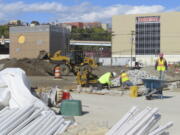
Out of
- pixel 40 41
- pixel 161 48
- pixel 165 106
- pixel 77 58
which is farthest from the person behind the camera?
pixel 161 48

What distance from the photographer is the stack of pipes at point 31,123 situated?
27.6ft

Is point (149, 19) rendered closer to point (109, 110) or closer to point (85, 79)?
point (85, 79)

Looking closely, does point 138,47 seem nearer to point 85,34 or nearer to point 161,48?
point 161,48

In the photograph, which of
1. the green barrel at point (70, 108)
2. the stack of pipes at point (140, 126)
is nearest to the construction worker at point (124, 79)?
the green barrel at point (70, 108)

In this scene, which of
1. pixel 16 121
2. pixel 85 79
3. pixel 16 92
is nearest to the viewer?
pixel 16 121

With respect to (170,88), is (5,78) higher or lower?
higher

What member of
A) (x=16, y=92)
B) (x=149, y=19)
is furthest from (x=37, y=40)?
(x=16, y=92)

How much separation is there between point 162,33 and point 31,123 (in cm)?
10198

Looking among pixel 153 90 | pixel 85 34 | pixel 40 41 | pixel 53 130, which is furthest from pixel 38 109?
pixel 85 34

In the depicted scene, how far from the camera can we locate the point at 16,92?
1132 cm

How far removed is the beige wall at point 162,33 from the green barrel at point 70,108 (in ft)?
312

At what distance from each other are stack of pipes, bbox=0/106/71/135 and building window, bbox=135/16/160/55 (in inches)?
3994

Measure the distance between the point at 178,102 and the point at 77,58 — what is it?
21.6 meters

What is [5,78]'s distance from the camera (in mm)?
12102
